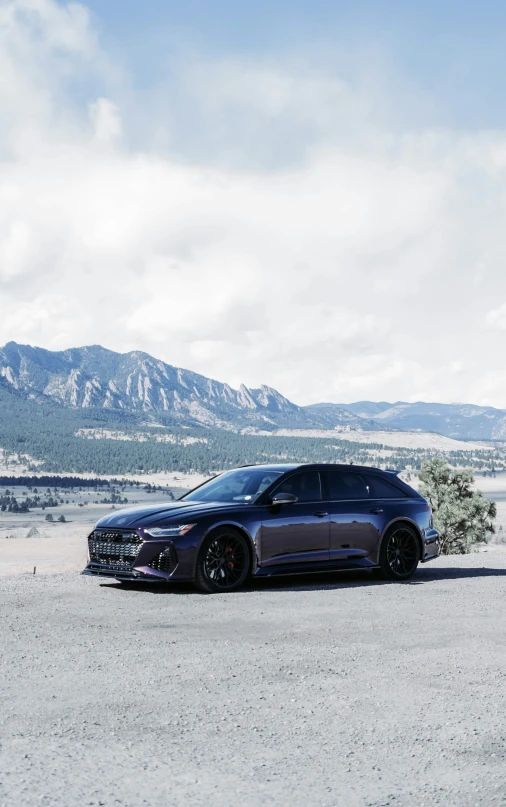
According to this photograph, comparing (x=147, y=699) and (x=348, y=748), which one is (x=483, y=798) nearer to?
(x=348, y=748)

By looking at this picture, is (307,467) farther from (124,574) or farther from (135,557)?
(124,574)

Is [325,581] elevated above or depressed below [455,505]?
below

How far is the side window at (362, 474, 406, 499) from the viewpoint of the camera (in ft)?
42.9

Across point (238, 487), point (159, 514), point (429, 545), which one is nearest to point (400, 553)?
point (429, 545)

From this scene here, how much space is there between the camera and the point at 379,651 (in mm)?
7695

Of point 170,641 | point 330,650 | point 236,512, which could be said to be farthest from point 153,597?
point 330,650

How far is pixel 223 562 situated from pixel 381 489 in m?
3.01

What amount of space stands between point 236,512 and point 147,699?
18.2 feet

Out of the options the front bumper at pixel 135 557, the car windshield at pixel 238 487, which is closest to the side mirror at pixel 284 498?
the car windshield at pixel 238 487

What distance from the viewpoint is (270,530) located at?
1163 cm

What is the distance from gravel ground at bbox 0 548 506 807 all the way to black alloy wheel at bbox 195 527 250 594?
22.7 inches

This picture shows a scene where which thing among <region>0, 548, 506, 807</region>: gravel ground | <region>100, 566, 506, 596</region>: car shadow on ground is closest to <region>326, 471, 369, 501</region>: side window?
<region>100, 566, 506, 596</region>: car shadow on ground

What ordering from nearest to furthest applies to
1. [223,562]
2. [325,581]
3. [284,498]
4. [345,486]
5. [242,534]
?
[223,562]
[242,534]
[284,498]
[325,581]
[345,486]

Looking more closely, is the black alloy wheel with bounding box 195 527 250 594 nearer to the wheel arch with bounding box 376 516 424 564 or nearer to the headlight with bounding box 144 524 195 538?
the headlight with bounding box 144 524 195 538
